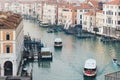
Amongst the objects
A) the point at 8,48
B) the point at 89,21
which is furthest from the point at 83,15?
the point at 8,48

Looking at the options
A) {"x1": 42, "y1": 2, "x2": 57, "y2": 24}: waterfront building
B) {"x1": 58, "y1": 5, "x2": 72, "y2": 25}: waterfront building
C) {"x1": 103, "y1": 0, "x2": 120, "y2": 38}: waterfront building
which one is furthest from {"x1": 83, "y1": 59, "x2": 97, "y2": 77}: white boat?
{"x1": 42, "y1": 2, "x2": 57, "y2": 24}: waterfront building

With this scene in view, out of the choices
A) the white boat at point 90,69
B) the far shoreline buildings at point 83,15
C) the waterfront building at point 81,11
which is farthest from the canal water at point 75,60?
the waterfront building at point 81,11

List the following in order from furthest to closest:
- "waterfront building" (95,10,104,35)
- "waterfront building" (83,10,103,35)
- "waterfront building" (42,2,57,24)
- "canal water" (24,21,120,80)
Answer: "waterfront building" (42,2,57,24)
"waterfront building" (83,10,103,35)
"waterfront building" (95,10,104,35)
"canal water" (24,21,120,80)

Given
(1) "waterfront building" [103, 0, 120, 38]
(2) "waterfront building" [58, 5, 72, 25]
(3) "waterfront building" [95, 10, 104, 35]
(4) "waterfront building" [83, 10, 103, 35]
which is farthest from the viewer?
(2) "waterfront building" [58, 5, 72, 25]

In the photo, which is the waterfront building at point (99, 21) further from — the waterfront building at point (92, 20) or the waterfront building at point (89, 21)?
the waterfront building at point (89, 21)

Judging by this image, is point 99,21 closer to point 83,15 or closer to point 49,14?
point 83,15

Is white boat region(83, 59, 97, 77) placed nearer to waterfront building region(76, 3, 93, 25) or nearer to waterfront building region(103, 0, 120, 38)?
waterfront building region(103, 0, 120, 38)

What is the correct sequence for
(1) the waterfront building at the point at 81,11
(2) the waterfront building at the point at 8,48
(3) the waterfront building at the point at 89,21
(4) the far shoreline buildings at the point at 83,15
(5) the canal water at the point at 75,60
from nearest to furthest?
(2) the waterfront building at the point at 8,48
(5) the canal water at the point at 75,60
(4) the far shoreline buildings at the point at 83,15
(3) the waterfront building at the point at 89,21
(1) the waterfront building at the point at 81,11

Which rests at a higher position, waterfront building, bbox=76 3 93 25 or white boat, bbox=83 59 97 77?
waterfront building, bbox=76 3 93 25
